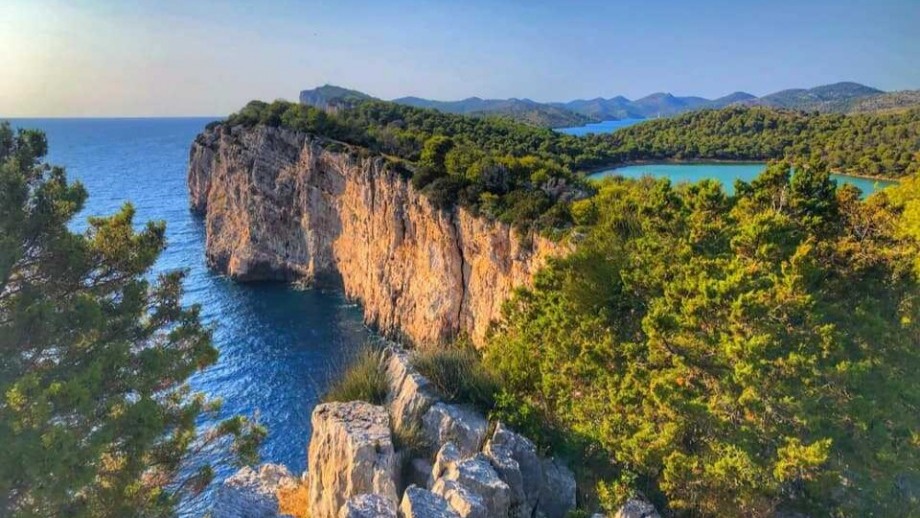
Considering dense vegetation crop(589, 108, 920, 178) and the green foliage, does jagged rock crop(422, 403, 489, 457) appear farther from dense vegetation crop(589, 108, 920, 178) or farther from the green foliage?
dense vegetation crop(589, 108, 920, 178)

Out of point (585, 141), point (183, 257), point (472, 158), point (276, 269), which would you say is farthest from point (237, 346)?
point (585, 141)

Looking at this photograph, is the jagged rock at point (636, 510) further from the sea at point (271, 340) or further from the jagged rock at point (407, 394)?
the sea at point (271, 340)

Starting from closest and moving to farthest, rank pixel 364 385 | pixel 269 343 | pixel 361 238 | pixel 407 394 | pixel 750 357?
pixel 750 357 < pixel 407 394 < pixel 364 385 < pixel 269 343 < pixel 361 238

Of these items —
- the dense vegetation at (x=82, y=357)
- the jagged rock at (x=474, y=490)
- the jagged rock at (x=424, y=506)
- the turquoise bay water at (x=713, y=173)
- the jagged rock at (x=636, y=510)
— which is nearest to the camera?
the jagged rock at (x=424, y=506)

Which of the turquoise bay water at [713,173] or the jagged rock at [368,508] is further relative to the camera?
the turquoise bay water at [713,173]

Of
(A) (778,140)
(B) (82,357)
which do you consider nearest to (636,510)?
(B) (82,357)

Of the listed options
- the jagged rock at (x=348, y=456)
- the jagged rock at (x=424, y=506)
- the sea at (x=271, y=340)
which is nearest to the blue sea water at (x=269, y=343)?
the sea at (x=271, y=340)

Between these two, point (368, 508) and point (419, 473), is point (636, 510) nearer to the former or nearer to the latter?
point (419, 473)
